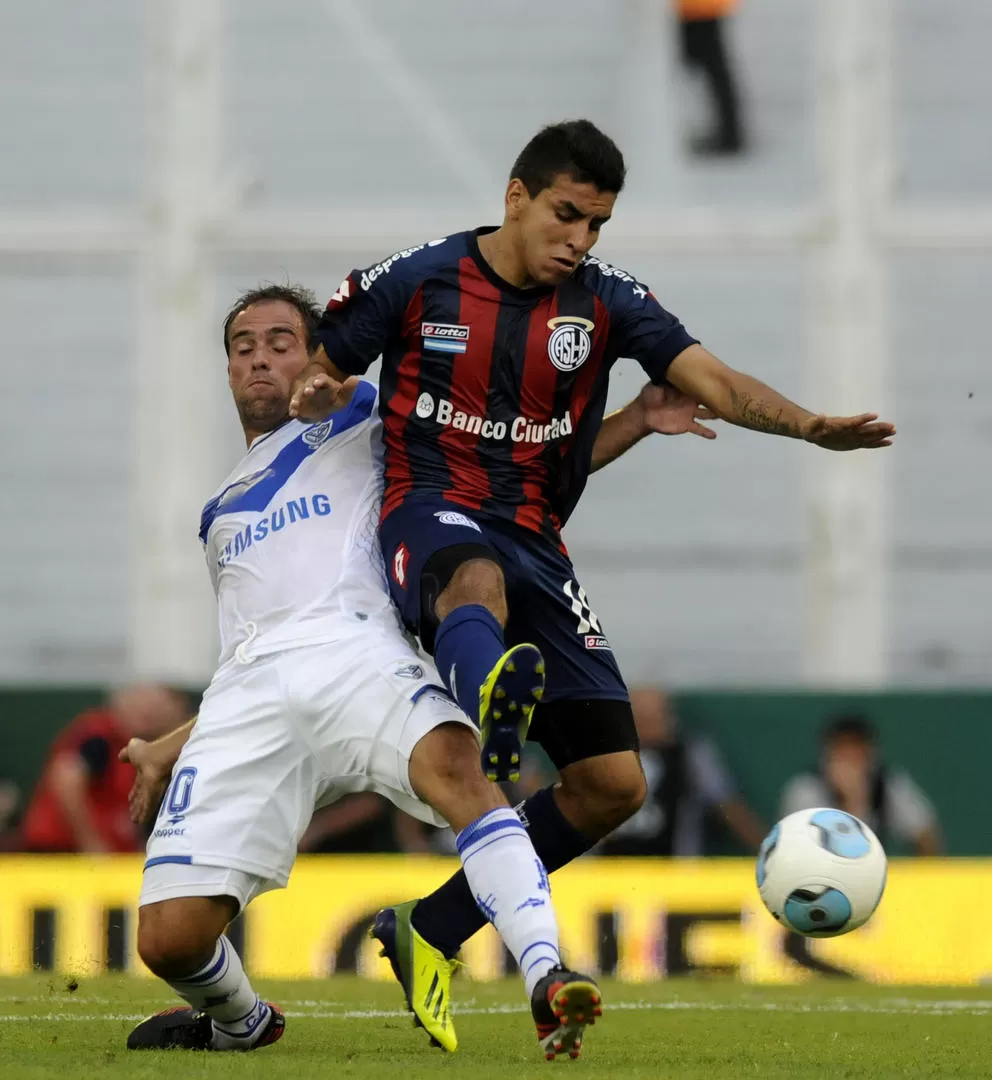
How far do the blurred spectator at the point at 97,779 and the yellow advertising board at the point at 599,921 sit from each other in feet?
0.68

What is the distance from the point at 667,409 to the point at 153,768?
1.70 m

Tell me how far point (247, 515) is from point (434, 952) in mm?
1266

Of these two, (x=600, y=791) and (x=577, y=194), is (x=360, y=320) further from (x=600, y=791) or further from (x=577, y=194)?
(x=600, y=791)

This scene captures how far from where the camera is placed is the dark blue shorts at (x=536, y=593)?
5.39 meters

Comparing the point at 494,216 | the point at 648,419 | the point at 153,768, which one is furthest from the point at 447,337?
the point at 494,216

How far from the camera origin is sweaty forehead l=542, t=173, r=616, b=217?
5453mm

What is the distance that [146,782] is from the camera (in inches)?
226

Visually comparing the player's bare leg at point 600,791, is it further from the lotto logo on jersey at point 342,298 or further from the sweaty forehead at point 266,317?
the sweaty forehead at point 266,317

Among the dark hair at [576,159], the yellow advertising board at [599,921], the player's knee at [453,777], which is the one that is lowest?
the yellow advertising board at [599,921]

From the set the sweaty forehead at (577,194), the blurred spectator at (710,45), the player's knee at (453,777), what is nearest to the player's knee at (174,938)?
the player's knee at (453,777)

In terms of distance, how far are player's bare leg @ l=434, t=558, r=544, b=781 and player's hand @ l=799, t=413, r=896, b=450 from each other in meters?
0.85

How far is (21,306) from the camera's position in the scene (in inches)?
619

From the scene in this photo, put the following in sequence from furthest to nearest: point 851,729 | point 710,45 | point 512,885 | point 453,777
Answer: point 710,45, point 851,729, point 453,777, point 512,885

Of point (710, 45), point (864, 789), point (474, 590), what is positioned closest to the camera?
point (474, 590)
